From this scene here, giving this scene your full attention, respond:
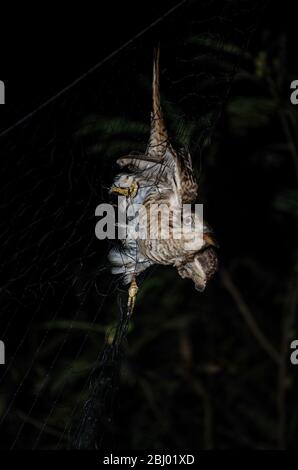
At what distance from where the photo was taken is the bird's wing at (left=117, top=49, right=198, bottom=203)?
1.10 m

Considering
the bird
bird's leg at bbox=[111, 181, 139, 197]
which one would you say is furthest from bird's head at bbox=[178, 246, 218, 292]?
bird's leg at bbox=[111, 181, 139, 197]

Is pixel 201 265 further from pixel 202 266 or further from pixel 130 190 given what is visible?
pixel 130 190

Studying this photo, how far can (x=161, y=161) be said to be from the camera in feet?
3.71

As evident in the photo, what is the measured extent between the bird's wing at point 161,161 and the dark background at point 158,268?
2.0 inches

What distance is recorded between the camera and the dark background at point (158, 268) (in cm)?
115

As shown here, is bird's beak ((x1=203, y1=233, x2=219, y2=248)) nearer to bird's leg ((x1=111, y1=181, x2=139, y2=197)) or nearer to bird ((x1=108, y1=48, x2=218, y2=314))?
bird ((x1=108, y1=48, x2=218, y2=314))

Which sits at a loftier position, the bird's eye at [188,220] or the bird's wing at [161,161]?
the bird's wing at [161,161]

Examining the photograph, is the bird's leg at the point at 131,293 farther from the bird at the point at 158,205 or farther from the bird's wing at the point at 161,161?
the bird's wing at the point at 161,161

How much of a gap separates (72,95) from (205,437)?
2.10m

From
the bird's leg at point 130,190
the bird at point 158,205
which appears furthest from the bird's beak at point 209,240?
the bird's leg at point 130,190

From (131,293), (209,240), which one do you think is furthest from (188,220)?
(131,293)

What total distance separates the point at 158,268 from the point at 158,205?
281 mm

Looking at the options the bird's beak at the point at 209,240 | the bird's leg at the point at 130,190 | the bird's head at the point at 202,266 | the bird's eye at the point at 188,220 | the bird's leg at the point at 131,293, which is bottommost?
the bird's leg at the point at 131,293

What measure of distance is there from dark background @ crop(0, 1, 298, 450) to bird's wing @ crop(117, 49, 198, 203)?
50 mm
